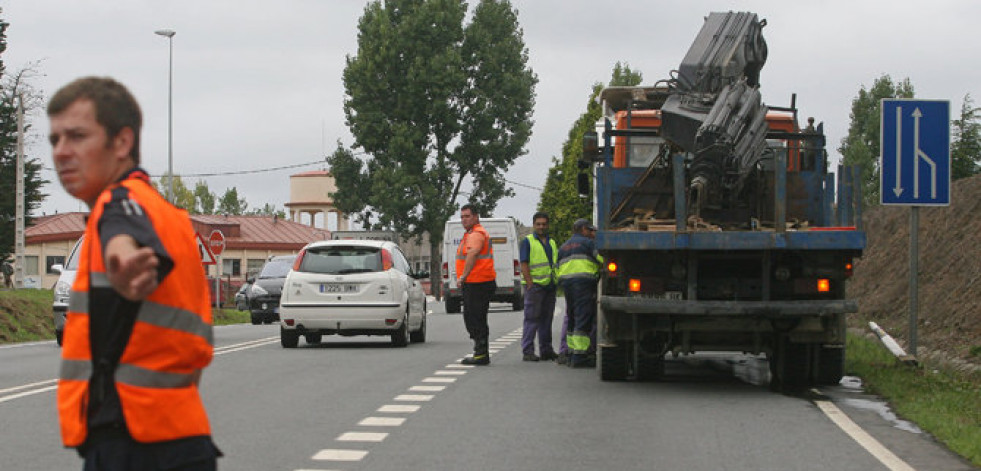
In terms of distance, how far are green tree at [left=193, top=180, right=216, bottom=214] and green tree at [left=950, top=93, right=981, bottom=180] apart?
347 ft

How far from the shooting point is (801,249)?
12.9 m

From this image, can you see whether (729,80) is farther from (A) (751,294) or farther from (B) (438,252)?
(B) (438,252)

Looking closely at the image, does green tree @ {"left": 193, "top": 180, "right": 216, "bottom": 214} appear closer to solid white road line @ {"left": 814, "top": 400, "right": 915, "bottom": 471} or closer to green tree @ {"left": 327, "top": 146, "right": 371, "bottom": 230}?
green tree @ {"left": 327, "top": 146, "right": 371, "bottom": 230}

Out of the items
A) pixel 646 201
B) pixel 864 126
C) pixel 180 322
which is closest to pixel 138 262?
pixel 180 322

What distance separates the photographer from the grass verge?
10.2 m

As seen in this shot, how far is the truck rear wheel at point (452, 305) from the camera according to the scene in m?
40.9

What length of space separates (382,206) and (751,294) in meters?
56.6

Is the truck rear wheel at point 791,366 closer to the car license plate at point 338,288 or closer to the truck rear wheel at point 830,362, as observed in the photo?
the truck rear wheel at point 830,362

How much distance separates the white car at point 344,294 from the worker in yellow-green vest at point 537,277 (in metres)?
2.97

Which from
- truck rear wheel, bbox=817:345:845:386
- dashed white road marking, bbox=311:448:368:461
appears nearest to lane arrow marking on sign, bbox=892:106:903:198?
truck rear wheel, bbox=817:345:845:386

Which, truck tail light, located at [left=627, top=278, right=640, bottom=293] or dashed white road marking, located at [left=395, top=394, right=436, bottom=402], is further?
truck tail light, located at [left=627, top=278, right=640, bottom=293]

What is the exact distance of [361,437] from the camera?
10148mm

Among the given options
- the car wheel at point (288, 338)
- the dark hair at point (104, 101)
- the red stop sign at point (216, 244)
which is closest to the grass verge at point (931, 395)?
the dark hair at point (104, 101)

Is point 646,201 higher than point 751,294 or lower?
higher
